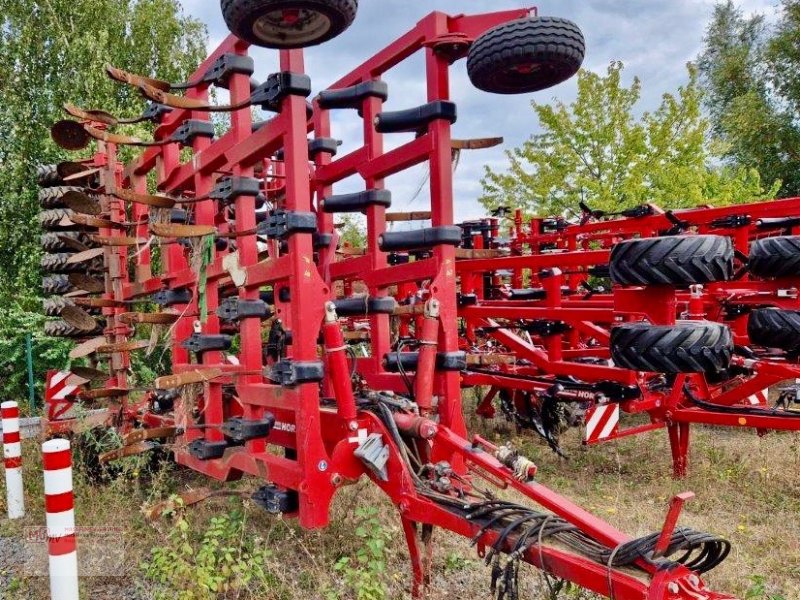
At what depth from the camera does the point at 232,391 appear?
16.2 feet

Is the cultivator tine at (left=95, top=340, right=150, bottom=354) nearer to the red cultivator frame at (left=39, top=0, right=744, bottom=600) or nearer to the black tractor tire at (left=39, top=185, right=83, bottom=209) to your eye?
the red cultivator frame at (left=39, top=0, right=744, bottom=600)

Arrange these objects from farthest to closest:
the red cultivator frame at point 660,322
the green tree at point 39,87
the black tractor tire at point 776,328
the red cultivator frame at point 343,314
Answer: the green tree at point 39,87, the black tractor tire at point 776,328, the red cultivator frame at point 660,322, the red cultivator frame at point 343,314

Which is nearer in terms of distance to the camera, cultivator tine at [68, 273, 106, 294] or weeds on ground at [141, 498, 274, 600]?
weeds on ground at [141, 498, 274, 600]

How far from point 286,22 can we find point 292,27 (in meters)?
0.04

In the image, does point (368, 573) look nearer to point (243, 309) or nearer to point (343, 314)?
point (243, 309)

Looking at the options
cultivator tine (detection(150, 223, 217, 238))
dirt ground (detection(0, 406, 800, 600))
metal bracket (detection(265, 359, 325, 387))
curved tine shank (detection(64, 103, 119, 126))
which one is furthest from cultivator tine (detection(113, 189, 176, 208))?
dirt ground (detection(0, 406, 800, 600))

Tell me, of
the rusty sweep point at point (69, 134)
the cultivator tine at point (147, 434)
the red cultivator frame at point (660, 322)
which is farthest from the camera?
the rusty sweep point at point (69, 134)

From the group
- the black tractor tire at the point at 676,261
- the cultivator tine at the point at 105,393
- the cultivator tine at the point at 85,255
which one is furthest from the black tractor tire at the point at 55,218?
the black tractor tire at the point at 676,261

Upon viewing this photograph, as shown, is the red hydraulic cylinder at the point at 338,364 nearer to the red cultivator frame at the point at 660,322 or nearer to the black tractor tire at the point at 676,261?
the red cultivator frame at the point at 660,322

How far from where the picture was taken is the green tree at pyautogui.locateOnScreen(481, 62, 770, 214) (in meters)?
16.4

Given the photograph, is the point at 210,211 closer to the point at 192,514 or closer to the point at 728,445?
the point at 192,514

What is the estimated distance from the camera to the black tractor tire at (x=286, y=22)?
10.1ft

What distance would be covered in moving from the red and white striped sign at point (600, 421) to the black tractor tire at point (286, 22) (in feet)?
13.1

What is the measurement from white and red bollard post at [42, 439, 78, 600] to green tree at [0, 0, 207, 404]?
937cm
